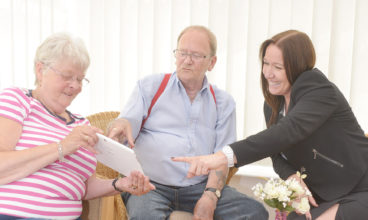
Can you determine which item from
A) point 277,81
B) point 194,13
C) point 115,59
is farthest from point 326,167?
point 115,59

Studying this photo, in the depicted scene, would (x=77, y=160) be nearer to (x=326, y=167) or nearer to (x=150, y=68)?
(x=326, y=167)

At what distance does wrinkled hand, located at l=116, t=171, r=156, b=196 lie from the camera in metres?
1.97

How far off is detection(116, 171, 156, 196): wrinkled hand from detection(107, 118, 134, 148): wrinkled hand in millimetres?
240

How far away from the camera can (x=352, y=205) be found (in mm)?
1979

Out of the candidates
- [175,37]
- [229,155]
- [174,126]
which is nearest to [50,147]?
[229,155]

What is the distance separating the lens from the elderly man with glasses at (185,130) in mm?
2346

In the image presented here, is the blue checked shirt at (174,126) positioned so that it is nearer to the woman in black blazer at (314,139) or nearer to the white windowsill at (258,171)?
the woman in black blazer at (314,139)

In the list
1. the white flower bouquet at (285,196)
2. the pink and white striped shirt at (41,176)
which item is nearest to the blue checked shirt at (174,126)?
the pink and white striped shirt at (41,176)

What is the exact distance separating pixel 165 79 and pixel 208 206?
2.85 feet

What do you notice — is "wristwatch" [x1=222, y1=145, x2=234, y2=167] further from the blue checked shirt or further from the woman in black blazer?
the blue checked shirt

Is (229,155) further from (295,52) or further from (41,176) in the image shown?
(41,176)

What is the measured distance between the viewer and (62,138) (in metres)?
1.91

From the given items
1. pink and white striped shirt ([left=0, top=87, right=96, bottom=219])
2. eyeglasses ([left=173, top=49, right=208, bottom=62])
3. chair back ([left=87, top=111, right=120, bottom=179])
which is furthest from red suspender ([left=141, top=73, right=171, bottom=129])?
pink and white striped shirt ([left=0, top=87, right=96, bottom=219])

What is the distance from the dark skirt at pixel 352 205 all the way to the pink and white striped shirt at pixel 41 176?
1142 millimetres
